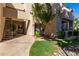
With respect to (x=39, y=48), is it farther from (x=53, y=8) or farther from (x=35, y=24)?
(x=53, y=8)

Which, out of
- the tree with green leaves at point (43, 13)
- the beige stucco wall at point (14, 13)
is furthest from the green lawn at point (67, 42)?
the beige stucco wall at point (14, 13)

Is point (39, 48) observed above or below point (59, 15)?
below

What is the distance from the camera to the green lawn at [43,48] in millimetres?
6516

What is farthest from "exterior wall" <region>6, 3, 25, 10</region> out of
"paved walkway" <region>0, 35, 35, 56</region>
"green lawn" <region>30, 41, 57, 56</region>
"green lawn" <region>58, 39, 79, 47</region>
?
"green lawn" <region>58, 39, 79, 47</region>

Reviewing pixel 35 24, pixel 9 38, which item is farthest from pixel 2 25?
pixel 35 24

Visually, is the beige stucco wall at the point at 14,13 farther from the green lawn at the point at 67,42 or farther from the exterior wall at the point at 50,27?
the green lawn at the point at 67,42

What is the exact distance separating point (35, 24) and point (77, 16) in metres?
1.03

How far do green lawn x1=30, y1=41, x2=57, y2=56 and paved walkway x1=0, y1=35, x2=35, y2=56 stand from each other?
0.13m

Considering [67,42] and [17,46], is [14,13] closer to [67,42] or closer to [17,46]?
[17,46]

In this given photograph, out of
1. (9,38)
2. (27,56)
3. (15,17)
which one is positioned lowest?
(27,56)

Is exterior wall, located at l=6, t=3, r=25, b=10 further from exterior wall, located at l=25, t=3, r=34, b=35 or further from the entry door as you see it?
the entry door

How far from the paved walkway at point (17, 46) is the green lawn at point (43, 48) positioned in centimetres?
13

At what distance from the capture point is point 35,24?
22.0ft

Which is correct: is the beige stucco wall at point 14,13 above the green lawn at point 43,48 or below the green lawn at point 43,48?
above
